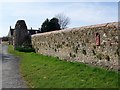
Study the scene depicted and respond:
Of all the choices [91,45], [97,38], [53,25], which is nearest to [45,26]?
[53,25]

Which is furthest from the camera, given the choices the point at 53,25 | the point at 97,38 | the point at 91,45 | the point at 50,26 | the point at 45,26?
the point at 45,26

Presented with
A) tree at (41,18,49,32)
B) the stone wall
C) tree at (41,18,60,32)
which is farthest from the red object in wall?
tree at (41,18,49,32)

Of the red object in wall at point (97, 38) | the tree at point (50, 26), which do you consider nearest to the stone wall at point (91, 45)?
the red object in wall at point (97, 38)

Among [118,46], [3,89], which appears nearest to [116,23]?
[118,46]

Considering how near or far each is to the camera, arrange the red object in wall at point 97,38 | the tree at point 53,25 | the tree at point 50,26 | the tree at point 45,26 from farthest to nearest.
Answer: the tree at point 45,26
the tree at point 50,26
the tree at point 53,25
the red object in wall at point 97,38

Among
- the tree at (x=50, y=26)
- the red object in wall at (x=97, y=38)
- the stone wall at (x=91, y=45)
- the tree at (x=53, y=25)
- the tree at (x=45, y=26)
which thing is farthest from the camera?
the tree at (x=45, y=26)

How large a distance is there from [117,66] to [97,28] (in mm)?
2363

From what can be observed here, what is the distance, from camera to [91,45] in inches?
502

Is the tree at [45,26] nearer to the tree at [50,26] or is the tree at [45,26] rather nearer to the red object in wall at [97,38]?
the tree at [50,26]

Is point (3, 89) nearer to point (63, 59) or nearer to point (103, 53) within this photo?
point (103, 53)

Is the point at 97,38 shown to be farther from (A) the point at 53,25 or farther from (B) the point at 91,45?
(A) the point at 53,25

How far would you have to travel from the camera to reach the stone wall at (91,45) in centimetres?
1068

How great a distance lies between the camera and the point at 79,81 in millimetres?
9469

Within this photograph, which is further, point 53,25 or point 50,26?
point 53,25
